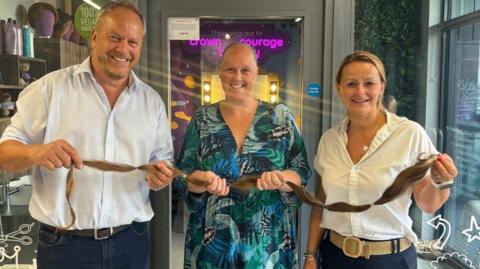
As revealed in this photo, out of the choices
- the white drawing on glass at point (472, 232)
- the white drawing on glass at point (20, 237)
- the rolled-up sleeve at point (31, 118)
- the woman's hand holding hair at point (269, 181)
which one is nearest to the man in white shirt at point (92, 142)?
the rolled-up sleeve at point (31, 118)

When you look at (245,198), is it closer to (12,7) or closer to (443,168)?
(443,168)

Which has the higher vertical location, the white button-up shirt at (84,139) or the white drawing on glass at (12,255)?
the white button-up shirt at (84,139)

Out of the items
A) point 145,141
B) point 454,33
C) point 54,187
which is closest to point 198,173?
point 145,141

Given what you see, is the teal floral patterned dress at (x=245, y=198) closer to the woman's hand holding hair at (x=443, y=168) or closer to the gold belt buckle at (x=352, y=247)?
the gold belt buckle at (x=352, y=247)

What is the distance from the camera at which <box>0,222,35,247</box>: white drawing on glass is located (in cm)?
280

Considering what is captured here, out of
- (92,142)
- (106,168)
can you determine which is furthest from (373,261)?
(92,142)

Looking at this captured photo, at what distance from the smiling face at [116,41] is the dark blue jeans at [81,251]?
69 centimetres

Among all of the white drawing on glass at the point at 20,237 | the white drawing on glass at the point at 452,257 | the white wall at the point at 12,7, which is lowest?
the white drawing on glass at the point at 452,257

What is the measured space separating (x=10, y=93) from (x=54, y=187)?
41.2 inches

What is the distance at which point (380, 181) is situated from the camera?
1949 mm

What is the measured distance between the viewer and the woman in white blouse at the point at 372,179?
195 cm

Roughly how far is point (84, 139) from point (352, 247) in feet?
3.99

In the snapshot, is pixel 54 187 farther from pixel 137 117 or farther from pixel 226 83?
pixel 226 83

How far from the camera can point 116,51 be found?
1896 mm
